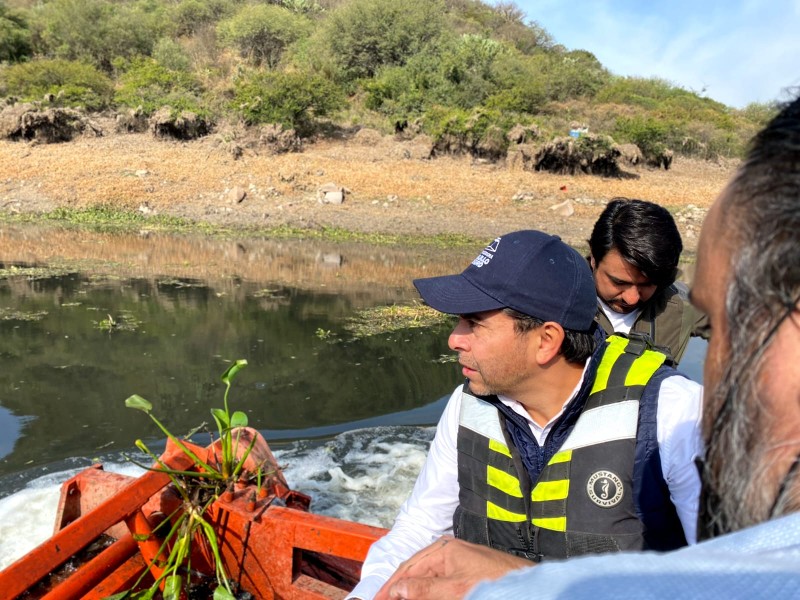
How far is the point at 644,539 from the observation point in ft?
5.80

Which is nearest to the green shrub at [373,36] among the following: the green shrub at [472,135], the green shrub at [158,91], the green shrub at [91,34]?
the green shrub at [158,91]

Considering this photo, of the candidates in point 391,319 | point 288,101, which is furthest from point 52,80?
point 391,319

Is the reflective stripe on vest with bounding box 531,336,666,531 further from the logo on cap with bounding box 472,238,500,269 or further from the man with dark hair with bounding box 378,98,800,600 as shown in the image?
the man with dark hair with bounding box 378,98,800,600

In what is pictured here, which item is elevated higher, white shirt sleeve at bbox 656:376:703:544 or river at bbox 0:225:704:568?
white shirt sleeve at bbox 656:376:703:544

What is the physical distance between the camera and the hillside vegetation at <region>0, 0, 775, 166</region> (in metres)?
20.1

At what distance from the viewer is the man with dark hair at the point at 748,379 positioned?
0.60 metres

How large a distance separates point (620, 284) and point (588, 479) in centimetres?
160

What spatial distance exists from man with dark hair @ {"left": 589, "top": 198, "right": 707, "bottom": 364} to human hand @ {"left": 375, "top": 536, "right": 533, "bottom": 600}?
196 cm

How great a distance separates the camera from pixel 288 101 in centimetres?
1998

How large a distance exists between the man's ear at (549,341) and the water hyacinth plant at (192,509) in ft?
4.54

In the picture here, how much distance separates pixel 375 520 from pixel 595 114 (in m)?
25.9

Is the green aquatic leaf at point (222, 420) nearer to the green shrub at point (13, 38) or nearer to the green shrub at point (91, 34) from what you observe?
the green shrub at point (91, 34)

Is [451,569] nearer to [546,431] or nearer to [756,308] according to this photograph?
[546,431]

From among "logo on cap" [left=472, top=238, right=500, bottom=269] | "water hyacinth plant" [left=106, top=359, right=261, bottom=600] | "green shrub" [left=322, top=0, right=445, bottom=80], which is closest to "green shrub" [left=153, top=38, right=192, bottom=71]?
"green shrub" [left=322, top=0, right=445, bottom=80]
